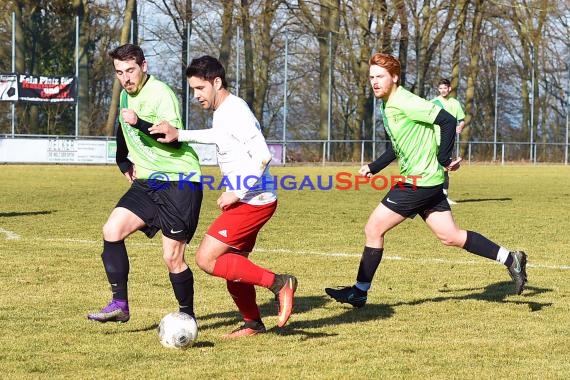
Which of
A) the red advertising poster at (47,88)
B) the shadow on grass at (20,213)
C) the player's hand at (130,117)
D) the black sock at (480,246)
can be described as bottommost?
the shadow on grass at (20,213)

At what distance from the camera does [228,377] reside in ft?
17.3

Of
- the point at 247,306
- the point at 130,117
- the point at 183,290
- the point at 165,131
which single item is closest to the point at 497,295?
the point at 247,306

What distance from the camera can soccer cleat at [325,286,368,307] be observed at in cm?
754

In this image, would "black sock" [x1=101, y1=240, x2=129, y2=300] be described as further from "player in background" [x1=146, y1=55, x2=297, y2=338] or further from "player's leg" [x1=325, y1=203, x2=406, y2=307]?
"player's leg" [x1=325, y1=203, x2=406, y2=307]

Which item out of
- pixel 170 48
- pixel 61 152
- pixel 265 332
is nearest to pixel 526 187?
pixel 61 152

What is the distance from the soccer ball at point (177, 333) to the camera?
598 centimetres

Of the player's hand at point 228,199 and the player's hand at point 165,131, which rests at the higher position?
the player's hand at point 165,131

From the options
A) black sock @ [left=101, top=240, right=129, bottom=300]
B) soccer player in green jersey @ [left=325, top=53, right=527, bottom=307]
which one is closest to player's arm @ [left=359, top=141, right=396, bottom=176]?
soccer player in green jersey @ [left=325, top=53, right=527, bottom=307]

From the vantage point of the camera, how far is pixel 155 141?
6473mm

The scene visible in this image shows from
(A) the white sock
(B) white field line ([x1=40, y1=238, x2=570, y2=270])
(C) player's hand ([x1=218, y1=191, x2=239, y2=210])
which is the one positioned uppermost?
(C) player's hand ([x1=218, y1=191, x2=239, y2=210])

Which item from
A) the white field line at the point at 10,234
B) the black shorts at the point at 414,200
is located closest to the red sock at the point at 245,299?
the black shorts at the point at 414,200

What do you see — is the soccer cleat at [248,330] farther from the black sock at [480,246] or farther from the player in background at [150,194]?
the black sock at [480,246]

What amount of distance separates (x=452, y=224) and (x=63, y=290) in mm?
3135

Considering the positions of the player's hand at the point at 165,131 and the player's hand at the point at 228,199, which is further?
the player's hand at the point at 228,199
